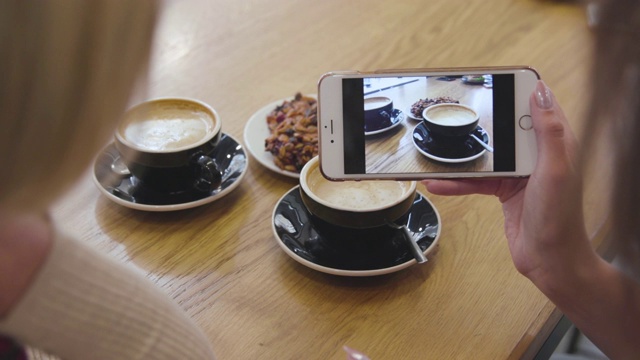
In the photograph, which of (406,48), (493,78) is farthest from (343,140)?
(406,48)

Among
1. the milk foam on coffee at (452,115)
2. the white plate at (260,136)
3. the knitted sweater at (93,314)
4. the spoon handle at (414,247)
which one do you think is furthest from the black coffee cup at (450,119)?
the knitted sweater at (93,314)

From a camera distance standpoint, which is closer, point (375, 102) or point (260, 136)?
point (375, 102)

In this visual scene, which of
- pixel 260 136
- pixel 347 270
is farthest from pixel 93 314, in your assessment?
pixel 260 136

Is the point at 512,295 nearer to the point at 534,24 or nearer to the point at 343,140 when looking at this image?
the point at 343,140

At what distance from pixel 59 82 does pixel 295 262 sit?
1.70 feet

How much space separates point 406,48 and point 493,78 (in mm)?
587

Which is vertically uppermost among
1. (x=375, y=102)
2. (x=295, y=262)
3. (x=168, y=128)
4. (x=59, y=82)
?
(x=59, y=82)

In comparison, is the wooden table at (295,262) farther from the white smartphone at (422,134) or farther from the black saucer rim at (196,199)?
the white smartphone at (422,134)

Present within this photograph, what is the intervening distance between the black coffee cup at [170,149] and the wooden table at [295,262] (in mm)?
48

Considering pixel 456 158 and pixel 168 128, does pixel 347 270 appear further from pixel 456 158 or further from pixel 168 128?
pixel 168 128

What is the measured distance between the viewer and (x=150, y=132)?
964 millimetres

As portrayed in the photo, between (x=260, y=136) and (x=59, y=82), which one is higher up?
(x=59, y=82)

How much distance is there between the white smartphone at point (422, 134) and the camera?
78 cm

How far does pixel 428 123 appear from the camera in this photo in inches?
31.6
